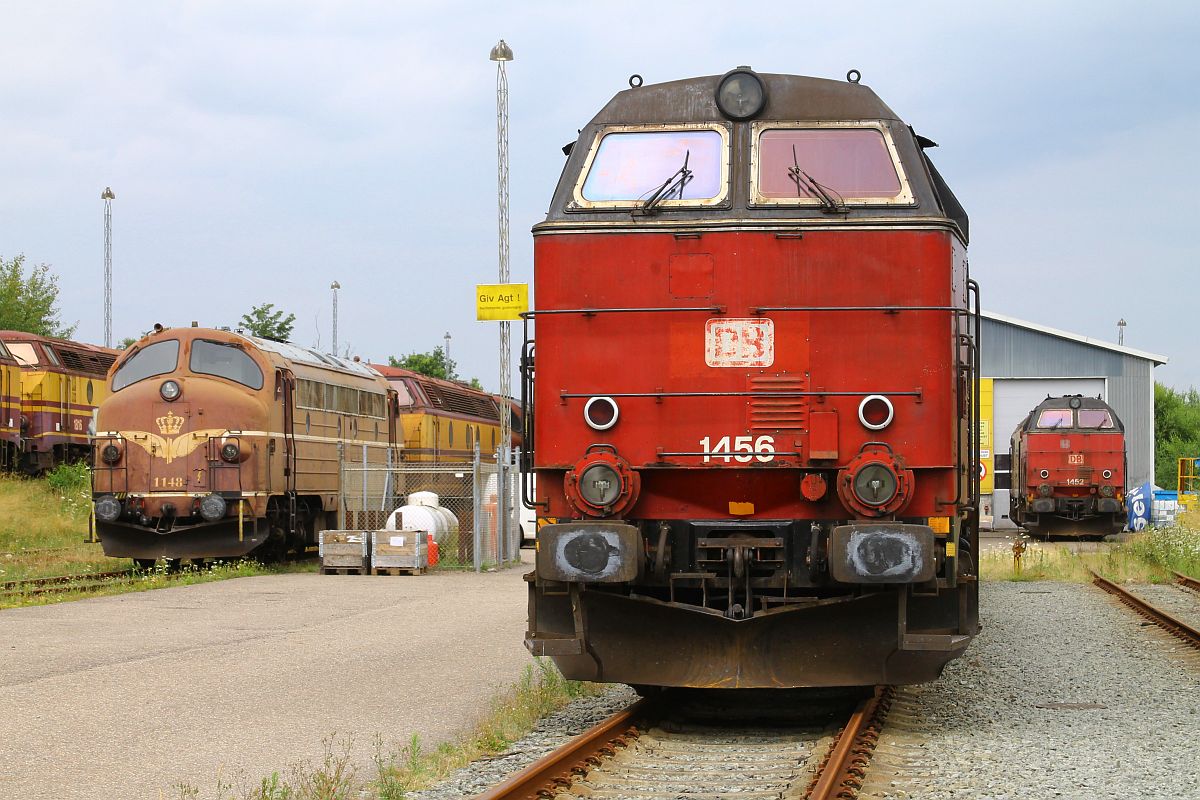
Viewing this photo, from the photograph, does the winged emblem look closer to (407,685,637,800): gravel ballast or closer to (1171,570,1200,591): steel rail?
(407,685,637,800): gravel ballast

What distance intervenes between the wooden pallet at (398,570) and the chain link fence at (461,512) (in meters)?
0.83

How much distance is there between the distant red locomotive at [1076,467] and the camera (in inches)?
1201

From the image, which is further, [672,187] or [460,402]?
[460,402]

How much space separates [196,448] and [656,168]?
1389 cm

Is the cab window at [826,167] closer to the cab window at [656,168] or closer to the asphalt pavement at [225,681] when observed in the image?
the cab window at [656,168]

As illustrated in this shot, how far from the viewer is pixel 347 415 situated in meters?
24.9

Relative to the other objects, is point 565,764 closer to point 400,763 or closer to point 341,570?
point 400,763

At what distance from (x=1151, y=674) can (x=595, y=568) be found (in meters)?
5.68

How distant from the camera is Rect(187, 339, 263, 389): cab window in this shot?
20766 mm

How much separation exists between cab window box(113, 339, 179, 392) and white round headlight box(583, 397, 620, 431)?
14379mm

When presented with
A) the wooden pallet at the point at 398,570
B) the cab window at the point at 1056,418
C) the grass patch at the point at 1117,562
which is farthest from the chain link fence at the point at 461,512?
the cab window at the point at 1056,418

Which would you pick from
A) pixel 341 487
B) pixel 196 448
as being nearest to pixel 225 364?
pixel 196 448

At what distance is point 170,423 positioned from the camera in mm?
20391

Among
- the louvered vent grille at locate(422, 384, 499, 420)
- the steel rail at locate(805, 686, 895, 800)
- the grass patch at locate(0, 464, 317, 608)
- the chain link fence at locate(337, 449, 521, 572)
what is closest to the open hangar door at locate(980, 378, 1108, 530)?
the louvered vent grille at locate(422, 384, 499, 420)
